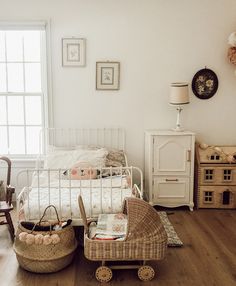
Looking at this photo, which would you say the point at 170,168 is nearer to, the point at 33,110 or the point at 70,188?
the point at 70,188

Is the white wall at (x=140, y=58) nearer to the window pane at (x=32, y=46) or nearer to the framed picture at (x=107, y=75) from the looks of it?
the framed picture at (x=107, y=75)

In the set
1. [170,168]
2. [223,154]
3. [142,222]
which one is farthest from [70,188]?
[223,154]

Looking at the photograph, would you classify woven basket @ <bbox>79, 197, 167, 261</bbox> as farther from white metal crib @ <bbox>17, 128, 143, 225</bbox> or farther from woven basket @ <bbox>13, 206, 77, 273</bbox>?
white metal crib @ <bbox>17, 128, 143, 225</bbox>

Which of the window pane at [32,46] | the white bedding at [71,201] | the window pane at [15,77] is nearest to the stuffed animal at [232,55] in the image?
the white bedding at [71,201]

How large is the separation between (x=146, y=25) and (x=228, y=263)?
9.54ft

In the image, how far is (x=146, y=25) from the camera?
4469 mm

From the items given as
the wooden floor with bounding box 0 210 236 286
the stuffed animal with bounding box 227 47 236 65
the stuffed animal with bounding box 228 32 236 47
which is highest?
the stuffed animal with bounding box 228 32 236 47

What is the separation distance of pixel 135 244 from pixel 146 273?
258mm

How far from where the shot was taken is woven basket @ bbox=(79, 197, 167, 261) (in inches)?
106

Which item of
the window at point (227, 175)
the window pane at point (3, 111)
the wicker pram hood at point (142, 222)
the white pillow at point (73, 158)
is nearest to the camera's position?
the wicker pram hood at point (142, 222)

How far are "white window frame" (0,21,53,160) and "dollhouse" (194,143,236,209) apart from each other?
1.95 m

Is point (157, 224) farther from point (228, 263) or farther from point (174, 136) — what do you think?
point (174, 136)

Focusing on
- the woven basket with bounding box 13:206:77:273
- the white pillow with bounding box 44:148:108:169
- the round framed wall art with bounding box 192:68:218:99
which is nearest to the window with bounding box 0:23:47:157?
the white pillow with bounding box 44:148:108:169

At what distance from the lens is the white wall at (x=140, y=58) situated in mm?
4422
